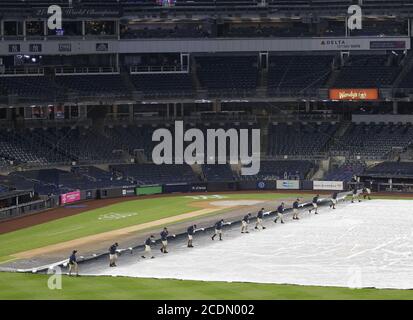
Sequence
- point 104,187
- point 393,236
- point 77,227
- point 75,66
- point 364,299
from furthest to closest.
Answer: point 75,66
point 104,187
point 77,227
point 393,236
point 364,299

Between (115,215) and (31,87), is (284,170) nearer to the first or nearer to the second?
(115,215)

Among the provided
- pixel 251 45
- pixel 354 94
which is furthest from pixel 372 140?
pixel 251 45

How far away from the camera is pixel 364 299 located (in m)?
31.0

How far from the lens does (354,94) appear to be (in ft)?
257

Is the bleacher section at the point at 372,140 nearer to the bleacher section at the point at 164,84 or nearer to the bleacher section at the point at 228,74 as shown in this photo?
the bleacher section at the point at 228,74

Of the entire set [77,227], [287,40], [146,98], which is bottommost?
[77,227]

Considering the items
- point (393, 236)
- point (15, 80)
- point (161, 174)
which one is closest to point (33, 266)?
point (393, 236)

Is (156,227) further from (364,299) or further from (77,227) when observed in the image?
(364,299)

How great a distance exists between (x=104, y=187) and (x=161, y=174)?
684 cm

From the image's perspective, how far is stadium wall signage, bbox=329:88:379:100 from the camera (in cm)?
7794

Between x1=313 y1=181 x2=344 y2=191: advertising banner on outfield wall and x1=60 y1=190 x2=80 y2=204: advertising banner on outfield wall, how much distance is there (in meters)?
21.5

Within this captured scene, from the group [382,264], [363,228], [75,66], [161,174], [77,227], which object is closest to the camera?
[382,264]

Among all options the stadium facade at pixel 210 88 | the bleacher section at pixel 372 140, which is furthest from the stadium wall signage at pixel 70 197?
the bleacher section at pixel 372 140

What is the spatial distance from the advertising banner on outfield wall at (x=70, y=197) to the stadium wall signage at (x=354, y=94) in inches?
1048
